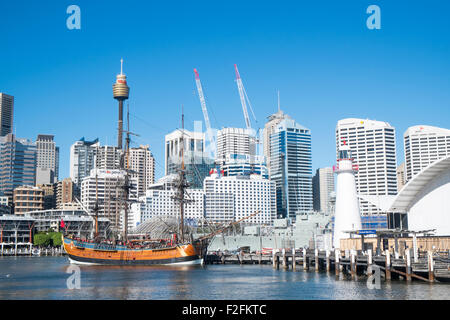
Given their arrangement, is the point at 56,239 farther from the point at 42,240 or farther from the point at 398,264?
the point at 398,264

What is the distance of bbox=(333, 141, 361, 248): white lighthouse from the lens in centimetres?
7350

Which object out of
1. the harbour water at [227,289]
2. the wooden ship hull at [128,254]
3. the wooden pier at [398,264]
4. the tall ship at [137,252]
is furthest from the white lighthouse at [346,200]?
the tall ship at [137,252]

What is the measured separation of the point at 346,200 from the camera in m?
73.8

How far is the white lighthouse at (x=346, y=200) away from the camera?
73.5 meters

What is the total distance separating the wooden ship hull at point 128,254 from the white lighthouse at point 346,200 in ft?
124

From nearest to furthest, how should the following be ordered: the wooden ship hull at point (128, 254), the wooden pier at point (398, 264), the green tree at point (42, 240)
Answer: the wooden pier at point (398, 264), the wooden ship hull at point (128, 254), the green tree at point (42, 240)

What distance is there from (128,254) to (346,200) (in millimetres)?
52681

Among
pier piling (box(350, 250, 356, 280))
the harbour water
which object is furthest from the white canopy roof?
the harbour water

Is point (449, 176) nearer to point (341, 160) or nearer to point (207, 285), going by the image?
point (341, 160)

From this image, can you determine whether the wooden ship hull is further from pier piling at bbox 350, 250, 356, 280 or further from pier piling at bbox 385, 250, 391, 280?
pier piling at bbox 385, 250, 391, 280

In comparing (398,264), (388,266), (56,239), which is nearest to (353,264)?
(388,266)

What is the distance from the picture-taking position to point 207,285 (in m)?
61.2

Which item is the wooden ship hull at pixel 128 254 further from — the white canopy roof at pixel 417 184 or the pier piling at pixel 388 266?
the pier piling at pixel 388 266
